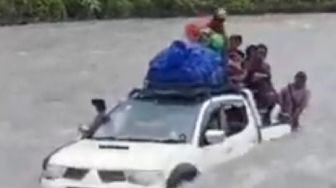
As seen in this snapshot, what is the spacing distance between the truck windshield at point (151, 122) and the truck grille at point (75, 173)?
757 mm

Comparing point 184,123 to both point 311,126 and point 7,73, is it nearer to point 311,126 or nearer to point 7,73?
point 311,126

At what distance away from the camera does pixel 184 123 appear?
41.5ft

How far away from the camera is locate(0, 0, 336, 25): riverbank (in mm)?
35812

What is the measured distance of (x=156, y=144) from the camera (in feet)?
40.3

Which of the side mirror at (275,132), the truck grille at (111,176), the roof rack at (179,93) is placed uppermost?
the roof rack at (179,93)

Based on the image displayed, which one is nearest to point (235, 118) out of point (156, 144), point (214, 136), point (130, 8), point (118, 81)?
point (214, 136)

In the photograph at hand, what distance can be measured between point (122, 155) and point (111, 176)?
0.86 feet

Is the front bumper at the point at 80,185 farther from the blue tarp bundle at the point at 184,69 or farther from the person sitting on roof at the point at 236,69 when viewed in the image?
the person sitting on roof at the point at 236,69

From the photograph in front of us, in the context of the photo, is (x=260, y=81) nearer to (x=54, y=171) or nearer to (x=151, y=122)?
(x=151, y=122)

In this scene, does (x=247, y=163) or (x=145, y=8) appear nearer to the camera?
(x=247, y=163)

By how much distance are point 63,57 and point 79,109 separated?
23.6ft

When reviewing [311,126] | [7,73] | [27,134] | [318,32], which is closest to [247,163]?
[311,126]

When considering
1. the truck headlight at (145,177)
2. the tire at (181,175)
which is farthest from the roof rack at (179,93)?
the truck headlight at (145,177)

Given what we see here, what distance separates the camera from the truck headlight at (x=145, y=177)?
11.8 meters
